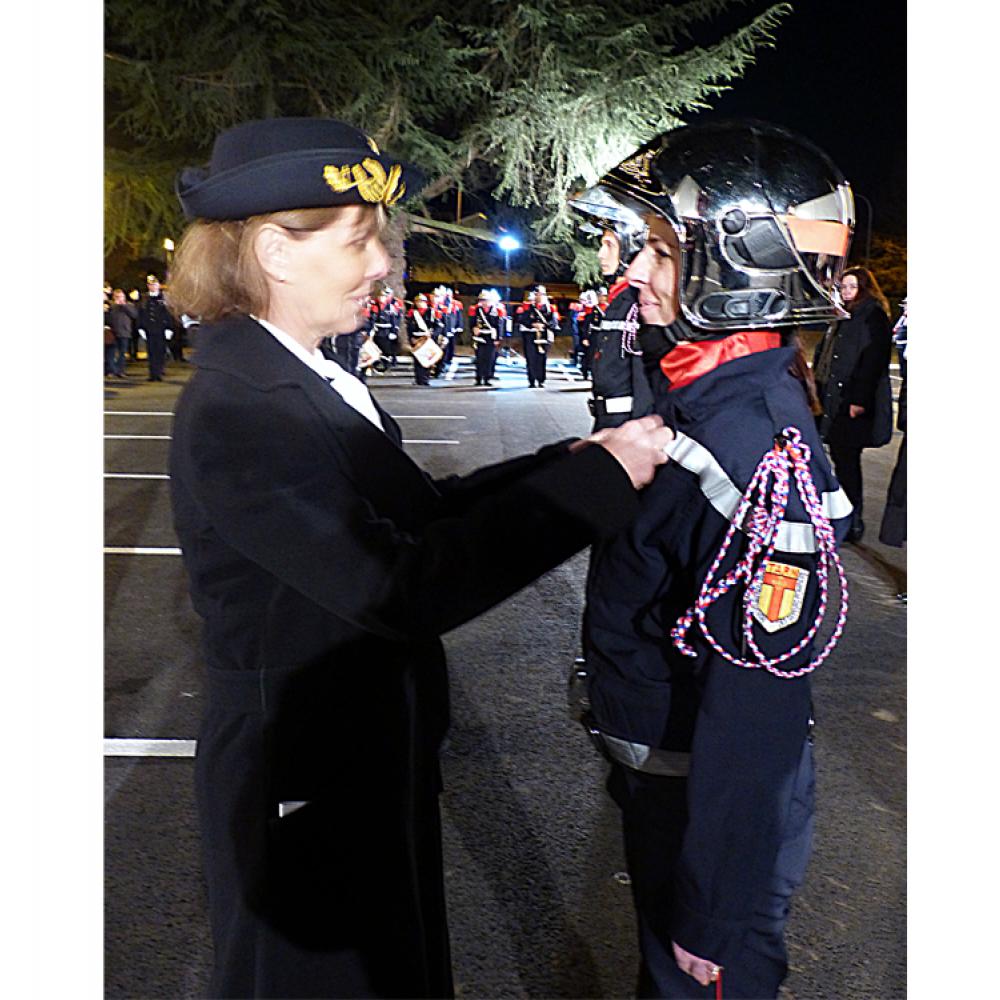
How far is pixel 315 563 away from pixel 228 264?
51 centimetres

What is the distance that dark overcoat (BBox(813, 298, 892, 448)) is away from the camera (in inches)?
310

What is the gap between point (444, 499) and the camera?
198 centimetres

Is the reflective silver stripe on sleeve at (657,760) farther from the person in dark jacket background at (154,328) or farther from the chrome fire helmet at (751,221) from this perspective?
the person in dark jacket background at (154,328)

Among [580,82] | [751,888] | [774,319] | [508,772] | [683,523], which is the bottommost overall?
[508,772]

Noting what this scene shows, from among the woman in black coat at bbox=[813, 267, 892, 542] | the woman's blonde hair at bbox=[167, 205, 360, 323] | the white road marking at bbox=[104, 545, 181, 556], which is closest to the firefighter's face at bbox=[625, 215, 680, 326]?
the woman's blonde hair at bbox=[167, 205, 360, 323]

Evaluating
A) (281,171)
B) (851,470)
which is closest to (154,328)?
(851,470)

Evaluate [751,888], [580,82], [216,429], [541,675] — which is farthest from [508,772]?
[580,82]

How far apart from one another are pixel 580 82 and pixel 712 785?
2176 centimetres

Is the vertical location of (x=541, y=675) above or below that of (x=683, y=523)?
below

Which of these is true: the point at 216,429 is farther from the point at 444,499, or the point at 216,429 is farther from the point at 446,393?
the point at 446,393

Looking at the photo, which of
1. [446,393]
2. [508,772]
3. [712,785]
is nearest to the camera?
[712,785]

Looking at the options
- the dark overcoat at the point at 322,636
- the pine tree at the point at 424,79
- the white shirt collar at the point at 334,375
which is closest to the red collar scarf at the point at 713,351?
the dark overcoat at the point at 322,636
